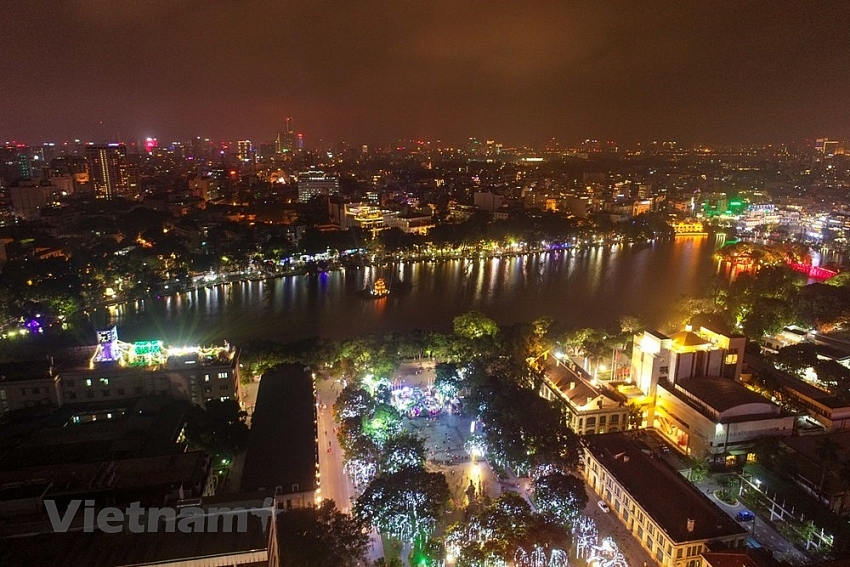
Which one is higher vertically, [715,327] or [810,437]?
[715,327]

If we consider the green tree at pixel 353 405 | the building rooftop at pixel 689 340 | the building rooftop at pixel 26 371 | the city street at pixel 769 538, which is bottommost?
the city street at pixel 769 538

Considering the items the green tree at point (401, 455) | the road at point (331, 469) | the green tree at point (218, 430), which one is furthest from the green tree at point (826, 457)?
the green tree at point (218, 430)

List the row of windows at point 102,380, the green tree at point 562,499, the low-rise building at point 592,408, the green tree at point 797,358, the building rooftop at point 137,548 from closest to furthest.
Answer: the building rooftop at point 137,548 → the green tree at point 562,499 → the low-rise building at point 592,408 → the row of windows at point 102,380 → the green tree at point 797,358

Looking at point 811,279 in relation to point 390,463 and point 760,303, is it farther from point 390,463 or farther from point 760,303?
point 390,463

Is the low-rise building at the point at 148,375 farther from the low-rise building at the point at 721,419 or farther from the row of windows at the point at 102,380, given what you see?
the low-rise building at the point at 721,419

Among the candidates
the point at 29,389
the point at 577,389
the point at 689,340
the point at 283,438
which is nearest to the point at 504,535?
the point at 283,438

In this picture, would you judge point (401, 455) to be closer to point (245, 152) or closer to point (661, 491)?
point (661, 491)

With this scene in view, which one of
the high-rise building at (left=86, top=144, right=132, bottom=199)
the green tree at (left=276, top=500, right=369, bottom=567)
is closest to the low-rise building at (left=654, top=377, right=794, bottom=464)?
the green tree at (left=276, top=500, right=369, bottom=567)

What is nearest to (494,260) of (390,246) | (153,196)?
(390,246)
